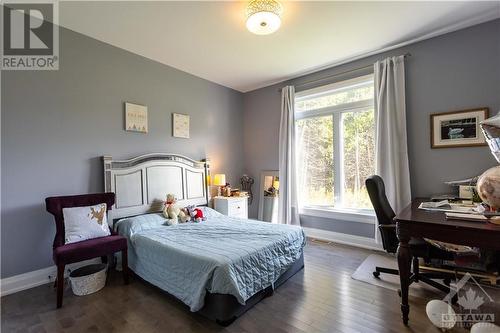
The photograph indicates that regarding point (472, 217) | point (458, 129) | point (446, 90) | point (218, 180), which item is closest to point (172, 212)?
point (218, 180)

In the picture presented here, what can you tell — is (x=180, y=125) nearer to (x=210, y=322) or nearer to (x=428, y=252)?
(x=210, y=322)

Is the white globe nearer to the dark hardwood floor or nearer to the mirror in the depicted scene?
the dark hardwood floor

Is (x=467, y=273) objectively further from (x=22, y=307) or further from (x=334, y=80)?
(x=22, y=307)

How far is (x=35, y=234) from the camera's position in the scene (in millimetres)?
2457

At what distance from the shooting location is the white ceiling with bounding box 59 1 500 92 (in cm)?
236

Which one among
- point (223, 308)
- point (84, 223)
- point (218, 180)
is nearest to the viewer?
point (223, 308)

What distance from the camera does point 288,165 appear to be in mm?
4070

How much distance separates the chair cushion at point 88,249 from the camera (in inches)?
80.6

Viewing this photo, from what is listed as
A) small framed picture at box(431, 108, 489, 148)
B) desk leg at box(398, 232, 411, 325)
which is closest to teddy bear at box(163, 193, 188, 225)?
desk leg at box(398, 232, 411, 325)

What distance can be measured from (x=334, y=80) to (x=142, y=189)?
3330mm

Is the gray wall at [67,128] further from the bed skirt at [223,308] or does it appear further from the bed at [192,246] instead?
the bed skirt at [223,308]

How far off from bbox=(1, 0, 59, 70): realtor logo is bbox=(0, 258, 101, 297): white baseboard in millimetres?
2116

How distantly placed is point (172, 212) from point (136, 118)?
141 centimetres

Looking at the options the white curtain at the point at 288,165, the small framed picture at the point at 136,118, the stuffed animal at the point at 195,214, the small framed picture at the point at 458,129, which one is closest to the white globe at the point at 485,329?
the small framed picture at the point at 458,129
